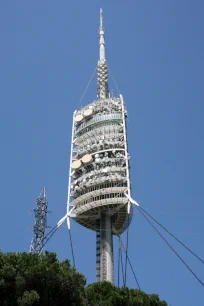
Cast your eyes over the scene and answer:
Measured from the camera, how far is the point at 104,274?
7300cm

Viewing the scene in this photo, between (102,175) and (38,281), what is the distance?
3829 cm

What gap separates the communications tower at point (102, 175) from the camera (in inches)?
2968

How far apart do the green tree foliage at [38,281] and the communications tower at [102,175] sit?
3088 cm

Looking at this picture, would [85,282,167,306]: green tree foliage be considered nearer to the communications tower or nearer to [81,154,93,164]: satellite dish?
the communications tower

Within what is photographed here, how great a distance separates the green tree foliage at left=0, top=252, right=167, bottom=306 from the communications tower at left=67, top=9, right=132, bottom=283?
30.9 meters

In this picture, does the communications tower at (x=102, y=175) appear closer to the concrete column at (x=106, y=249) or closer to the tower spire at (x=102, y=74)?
the concrete column at (x=106, y=249)

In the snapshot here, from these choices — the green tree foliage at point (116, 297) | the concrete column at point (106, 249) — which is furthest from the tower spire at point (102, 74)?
the green tree foliage at point (116, 297)

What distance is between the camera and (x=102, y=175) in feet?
256

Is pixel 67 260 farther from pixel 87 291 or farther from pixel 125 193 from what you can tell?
pixel 125 193

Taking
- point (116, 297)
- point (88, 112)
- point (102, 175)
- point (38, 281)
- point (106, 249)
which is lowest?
point (38, 281)

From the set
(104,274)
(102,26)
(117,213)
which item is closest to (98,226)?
(117,213)

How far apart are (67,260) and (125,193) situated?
3026cm

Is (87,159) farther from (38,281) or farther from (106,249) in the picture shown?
(38,281)

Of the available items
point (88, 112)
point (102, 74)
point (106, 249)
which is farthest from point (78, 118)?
point (106, 249)
